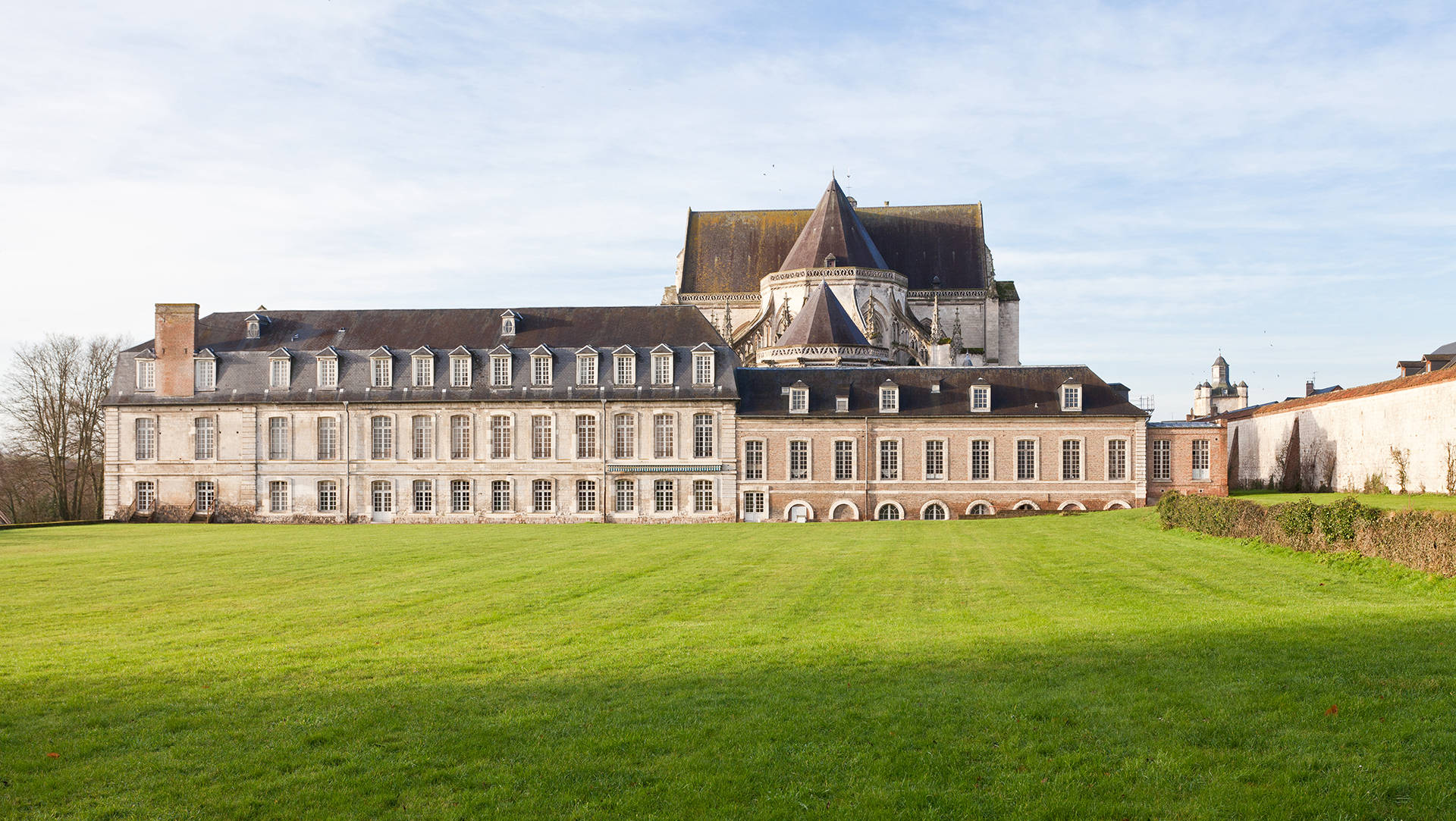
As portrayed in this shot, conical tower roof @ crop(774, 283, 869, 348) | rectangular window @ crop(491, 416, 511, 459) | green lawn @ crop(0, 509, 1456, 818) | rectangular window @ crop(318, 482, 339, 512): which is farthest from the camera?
conical tower roof @ crop(774, 283, 869, 348)

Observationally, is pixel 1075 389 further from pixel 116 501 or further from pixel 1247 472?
pixel 116 501

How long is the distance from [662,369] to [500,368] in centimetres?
628

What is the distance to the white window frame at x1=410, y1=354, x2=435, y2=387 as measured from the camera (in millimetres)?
44250

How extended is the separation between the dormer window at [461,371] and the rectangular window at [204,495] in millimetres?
10291

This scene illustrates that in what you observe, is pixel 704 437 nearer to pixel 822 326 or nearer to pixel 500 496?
pixel 500 496

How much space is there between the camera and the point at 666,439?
142 ft

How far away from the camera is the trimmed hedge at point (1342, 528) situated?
1487 cm

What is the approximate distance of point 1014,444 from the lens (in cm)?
4200

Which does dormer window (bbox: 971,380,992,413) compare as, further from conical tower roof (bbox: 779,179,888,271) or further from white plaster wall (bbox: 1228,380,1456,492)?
conical tower roof (bbox: 779,179,888,271)

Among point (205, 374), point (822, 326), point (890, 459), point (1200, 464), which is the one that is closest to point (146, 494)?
point (205, 374)

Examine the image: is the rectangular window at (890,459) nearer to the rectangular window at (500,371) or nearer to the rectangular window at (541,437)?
the rectangular window at (541,437)

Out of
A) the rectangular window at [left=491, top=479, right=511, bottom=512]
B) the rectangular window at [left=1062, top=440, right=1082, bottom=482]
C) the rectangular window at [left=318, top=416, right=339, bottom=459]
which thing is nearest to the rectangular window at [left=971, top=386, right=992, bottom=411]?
the rectangular window at [left=1062, top=440, right=1082, bottom=482]

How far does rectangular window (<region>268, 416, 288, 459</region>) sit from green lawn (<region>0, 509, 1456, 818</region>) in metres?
28.5

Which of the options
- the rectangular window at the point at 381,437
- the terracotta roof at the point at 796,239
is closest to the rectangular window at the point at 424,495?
the rectangular window at the point at 381,437
